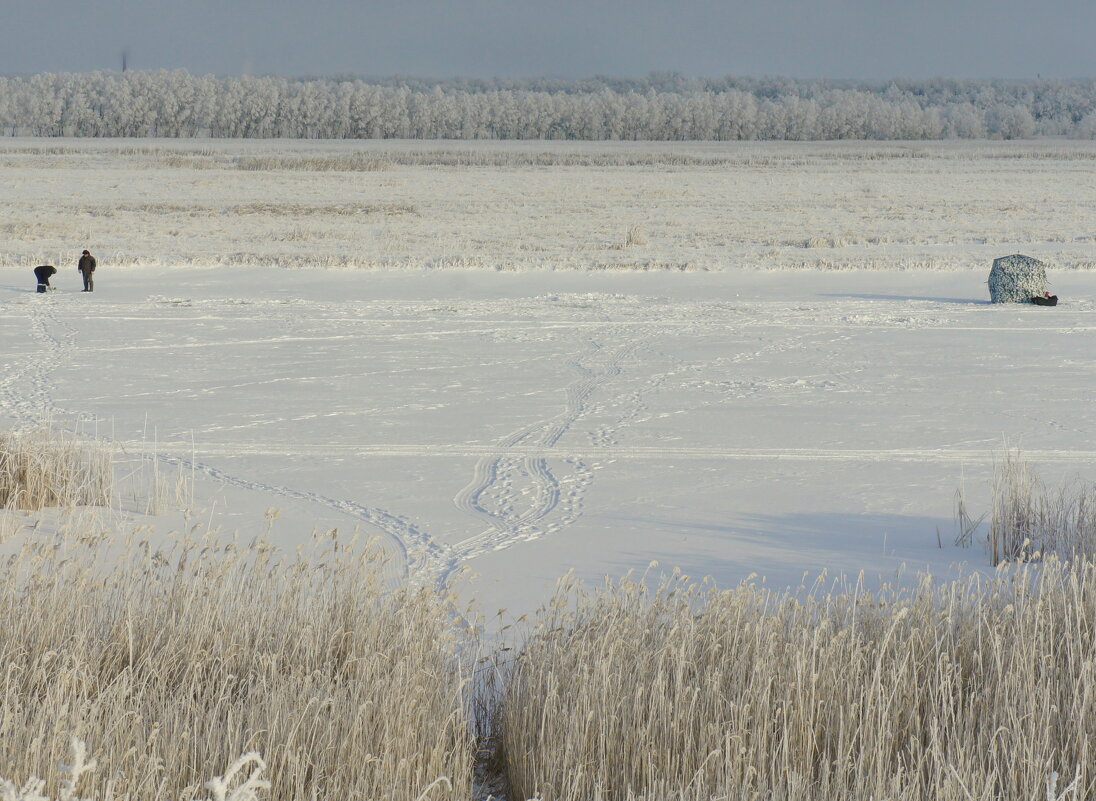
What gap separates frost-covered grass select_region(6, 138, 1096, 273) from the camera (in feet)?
94.6

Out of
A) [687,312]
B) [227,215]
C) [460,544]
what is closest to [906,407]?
[460,544]

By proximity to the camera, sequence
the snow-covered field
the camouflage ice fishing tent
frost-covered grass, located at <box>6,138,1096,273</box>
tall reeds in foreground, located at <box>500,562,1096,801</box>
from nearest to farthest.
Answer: tall reeds in foreground, located at <box>500,562,1096,801</box>, the snow-covered field, the camouflage ice fishing tent, frost-covered grass, located at <box>6,138,1096,273</box>

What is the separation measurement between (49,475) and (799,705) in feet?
18.9

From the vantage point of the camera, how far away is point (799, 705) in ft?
12.5

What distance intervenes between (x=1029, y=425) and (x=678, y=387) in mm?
3545

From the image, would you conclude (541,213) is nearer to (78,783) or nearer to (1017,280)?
(1017,280)

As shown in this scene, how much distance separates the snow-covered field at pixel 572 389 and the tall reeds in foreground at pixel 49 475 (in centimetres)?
70

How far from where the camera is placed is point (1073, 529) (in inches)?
267

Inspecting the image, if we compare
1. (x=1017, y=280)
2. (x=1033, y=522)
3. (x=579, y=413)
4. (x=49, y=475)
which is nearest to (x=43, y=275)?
(x=579, y=413)

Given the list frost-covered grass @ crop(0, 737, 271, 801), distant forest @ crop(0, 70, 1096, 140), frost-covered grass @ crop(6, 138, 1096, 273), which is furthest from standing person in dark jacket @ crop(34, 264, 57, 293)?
distant forest @ crop(0, 70, 1096, 140)

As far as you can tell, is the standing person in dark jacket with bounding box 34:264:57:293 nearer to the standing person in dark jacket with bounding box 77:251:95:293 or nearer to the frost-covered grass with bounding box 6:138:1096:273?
the standing person in dark jacket with bounding box 77:251:95:293

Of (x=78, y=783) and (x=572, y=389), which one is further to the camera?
(x=572, y=389)

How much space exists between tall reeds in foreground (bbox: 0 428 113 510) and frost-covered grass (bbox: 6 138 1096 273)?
1610cm

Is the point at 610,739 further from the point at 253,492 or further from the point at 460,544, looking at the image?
the point at 253,492
